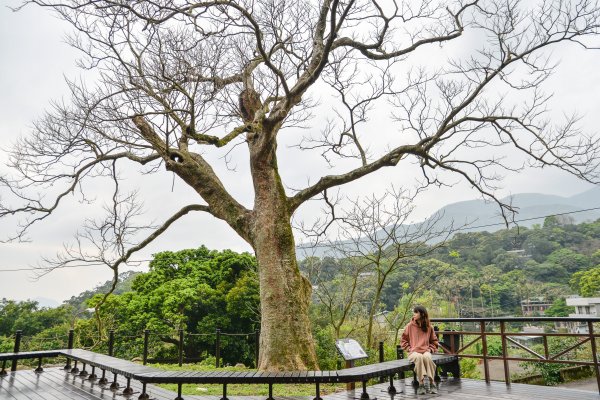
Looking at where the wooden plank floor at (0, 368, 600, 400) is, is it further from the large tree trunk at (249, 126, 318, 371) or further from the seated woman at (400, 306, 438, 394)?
the large tree trunk at (249, 126, 318, 371)

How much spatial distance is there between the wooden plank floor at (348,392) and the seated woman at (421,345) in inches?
8.1

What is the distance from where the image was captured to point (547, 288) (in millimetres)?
21172

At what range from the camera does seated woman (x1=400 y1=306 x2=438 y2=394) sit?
14.8 ft

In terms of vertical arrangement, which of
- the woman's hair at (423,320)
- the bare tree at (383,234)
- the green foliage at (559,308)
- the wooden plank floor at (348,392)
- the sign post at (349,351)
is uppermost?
the bare tree at (383,234)

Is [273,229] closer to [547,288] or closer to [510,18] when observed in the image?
[510,18]

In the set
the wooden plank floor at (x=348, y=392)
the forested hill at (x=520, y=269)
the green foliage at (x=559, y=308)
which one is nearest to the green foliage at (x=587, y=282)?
the forested hill at (x=520, y=269)

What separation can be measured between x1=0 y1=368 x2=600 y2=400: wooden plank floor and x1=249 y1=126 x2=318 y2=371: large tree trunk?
127 centimetres

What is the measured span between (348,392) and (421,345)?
1.09m

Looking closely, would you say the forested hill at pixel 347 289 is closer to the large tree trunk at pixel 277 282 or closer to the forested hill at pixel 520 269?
the forested hill at pixel 520 269

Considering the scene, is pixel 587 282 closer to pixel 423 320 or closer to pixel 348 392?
pixel 423 320

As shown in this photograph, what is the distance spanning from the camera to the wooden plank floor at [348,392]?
4.23 meters

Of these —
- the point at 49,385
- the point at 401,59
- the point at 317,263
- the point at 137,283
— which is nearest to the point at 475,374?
the point at 317,263

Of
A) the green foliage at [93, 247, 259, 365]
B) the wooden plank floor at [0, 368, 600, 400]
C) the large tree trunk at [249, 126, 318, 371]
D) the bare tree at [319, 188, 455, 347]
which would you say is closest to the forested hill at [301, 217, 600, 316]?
the green foliage at [93, 247, 259, 365]

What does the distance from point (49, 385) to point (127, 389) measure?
160 cm
